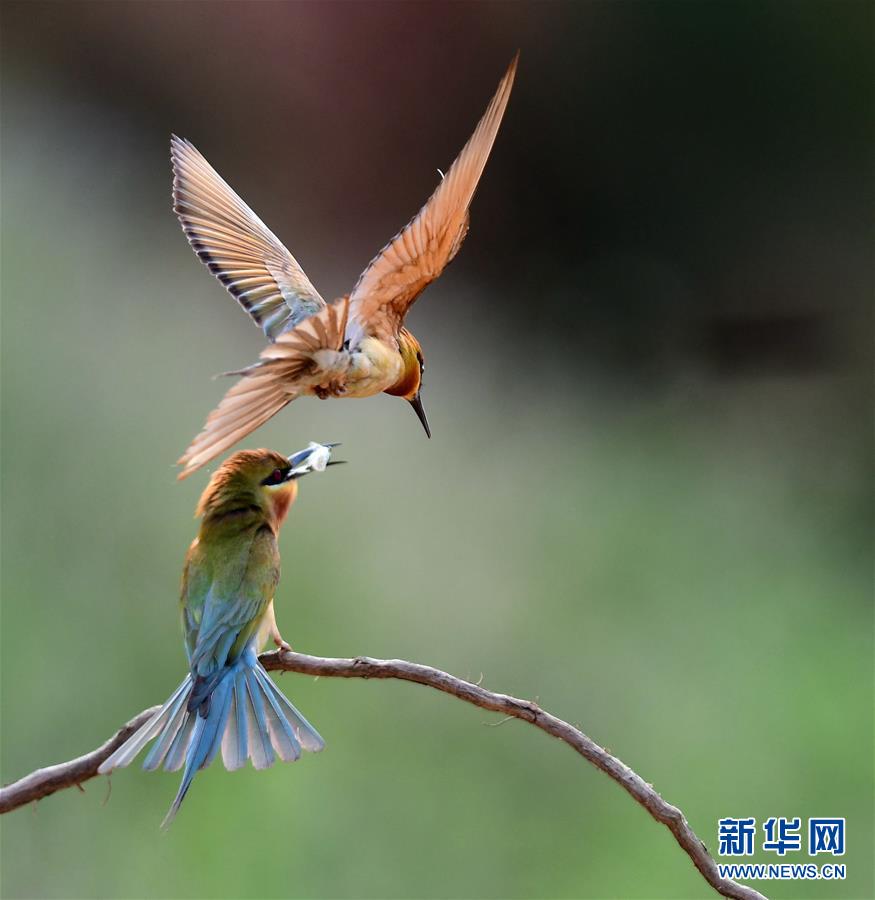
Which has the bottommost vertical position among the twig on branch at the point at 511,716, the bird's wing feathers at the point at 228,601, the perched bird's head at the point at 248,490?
the twig on branch at the point at 511,716

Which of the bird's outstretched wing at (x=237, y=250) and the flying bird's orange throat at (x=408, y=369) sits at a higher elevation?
the bird's outstretched wing at (x=237, y=250)

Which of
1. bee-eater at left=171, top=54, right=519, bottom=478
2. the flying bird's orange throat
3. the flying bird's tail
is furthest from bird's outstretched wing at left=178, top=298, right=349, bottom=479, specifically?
the flying bird's tail

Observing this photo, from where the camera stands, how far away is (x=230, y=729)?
1110 millimetres

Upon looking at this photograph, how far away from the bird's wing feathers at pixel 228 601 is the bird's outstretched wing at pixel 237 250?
235mm

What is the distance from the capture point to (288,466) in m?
1.12

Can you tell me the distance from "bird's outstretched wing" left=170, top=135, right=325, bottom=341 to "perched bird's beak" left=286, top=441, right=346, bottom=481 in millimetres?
112

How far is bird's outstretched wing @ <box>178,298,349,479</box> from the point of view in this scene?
2.36ft

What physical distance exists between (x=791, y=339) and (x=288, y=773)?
201 centimetres

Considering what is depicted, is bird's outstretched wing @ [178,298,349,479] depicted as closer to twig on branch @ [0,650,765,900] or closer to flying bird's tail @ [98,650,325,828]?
twig on branch @ [0,650,765,900]

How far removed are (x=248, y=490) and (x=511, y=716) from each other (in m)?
0.35

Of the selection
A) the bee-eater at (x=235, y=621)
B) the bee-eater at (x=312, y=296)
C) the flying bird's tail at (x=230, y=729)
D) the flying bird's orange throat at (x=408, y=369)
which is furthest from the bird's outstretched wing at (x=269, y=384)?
the flying bird's tail at (x=230, y=729)

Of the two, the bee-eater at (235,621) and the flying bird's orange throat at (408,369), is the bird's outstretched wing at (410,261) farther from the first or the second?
the bee-eater at (235,621)

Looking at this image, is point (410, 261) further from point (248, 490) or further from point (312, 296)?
A: point (248, 490)

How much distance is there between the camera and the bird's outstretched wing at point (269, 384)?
2.36 ft
